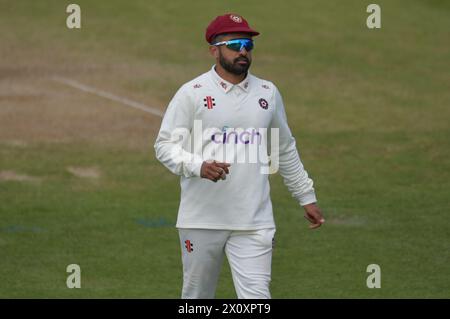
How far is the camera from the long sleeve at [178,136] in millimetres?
9742

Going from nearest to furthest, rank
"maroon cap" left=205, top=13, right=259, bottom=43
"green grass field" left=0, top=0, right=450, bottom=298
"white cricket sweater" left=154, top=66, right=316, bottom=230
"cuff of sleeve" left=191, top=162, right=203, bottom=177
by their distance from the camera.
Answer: "cuff of sleeve" left=191, top=162, right=203, bottom=177 → "white cricket sweater" left=154, top=66, right=316, bottom=230 → "maroon cap" left=205, top=13, right=259, bottom=43 → "green grass field" left=0, top=0, right=450, bottom=298

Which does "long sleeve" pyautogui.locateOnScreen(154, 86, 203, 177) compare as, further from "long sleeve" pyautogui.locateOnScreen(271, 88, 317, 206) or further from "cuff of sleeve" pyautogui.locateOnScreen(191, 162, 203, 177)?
"long sleeve" pyautogui.locateOnScreen(271, 88, 317, 206)

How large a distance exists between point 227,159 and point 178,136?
17.6 inches

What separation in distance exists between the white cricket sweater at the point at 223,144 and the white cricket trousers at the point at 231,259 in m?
0.09

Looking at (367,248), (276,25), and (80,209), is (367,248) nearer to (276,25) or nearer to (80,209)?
(80,209)

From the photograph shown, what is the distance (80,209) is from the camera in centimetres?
1722

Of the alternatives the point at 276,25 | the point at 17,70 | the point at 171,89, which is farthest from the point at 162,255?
the point at 276,25

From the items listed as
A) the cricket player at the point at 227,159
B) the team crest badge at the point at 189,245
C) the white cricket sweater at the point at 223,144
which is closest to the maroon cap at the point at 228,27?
the cricket player at the point at 227,159

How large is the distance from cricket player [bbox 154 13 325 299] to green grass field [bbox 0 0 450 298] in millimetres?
3379

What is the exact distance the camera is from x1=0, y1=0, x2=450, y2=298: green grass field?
1452cm

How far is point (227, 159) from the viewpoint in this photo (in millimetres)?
10039

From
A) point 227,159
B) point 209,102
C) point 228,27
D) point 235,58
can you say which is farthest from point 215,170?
point 228,27

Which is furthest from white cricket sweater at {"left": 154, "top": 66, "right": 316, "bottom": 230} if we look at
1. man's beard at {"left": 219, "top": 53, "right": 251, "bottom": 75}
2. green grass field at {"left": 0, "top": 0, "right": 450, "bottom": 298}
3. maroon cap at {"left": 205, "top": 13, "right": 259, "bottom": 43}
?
green grass field at {"left": 0, "top": 0, "right": 450, "bottom": 298}

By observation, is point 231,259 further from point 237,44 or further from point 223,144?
point 237,44
